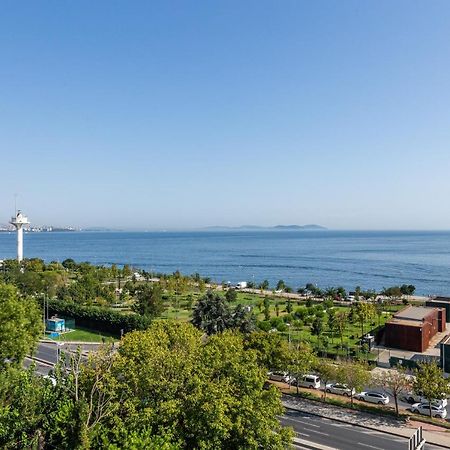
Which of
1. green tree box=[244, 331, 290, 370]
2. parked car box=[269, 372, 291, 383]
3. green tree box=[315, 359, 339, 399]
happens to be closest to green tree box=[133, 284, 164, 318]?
parked car box=[269, 372, 291, 383]

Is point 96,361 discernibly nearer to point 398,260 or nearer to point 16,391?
point 16,391

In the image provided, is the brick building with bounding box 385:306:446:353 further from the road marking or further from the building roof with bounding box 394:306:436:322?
the road marking

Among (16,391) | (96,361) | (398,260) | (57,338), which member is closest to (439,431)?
(96,361)

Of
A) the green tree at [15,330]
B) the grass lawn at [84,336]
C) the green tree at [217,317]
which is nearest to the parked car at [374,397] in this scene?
the green tree at [217,317]

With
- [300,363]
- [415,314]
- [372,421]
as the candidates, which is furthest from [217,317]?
[415,314]

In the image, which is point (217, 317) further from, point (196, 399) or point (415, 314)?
point (196, 399)

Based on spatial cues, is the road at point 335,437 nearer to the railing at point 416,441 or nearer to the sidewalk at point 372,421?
the railing at point 416,441
